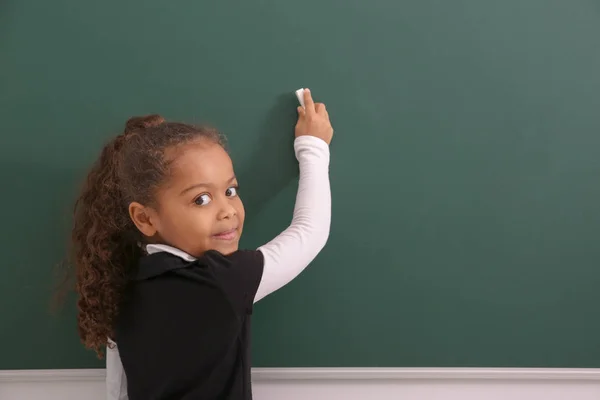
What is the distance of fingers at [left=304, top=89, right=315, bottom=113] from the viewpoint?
3.28ft

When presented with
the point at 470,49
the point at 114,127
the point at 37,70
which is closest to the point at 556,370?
the point at 470,49

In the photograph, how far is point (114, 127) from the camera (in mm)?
1025

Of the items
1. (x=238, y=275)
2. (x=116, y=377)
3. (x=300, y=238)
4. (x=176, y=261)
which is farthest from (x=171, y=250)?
(x=116, y=377)

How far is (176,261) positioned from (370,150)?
19.8 inches

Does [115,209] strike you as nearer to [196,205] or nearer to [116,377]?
[196,205]

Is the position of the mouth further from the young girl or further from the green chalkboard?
the green chalkboard

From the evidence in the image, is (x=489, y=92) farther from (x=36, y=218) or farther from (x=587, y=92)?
(x=36, y=218)

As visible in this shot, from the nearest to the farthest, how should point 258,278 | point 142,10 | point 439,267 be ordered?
point 258,278 < point 142,10 < point 439,267

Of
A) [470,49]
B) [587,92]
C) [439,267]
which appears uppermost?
[470,49]

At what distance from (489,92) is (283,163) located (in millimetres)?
497

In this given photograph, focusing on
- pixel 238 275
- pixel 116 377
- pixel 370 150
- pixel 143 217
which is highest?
pixel 370 150

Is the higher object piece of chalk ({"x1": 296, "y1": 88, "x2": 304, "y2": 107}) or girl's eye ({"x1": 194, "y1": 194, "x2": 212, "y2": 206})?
piece of chalk ({"x1": 296, "y1": 88, "x2": 304, "y2": 107})

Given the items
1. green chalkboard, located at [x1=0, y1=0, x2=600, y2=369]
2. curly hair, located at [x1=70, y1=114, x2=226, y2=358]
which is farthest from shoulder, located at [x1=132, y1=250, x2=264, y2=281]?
green chalkboard, located at [x1=0, y1=0, x2=600, y2=369]

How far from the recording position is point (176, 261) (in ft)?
2.65
